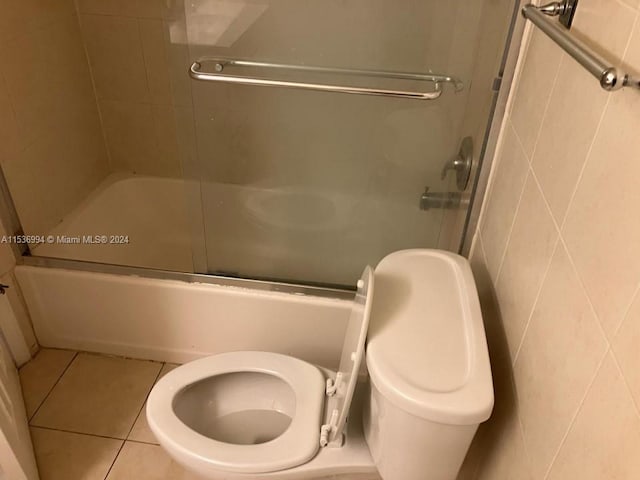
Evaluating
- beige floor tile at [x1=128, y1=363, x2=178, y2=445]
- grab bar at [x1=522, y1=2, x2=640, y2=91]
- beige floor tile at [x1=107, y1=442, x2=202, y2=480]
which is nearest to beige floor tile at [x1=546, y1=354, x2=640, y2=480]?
grab bar at [x1=522, y1=2, x2=640, y2=91]

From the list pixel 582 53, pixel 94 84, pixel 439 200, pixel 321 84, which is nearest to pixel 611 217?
pixel 582 53

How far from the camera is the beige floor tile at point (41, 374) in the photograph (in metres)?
1.65

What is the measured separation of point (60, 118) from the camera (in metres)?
1.88

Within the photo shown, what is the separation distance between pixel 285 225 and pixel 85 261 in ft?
2.16

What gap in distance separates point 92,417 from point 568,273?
143cm

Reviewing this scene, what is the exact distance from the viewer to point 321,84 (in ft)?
5.30

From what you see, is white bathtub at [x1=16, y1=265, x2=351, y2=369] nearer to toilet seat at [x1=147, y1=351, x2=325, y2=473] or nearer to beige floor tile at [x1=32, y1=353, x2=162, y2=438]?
beige floor tile at [x1=32, y1=353, x2=162, y2=438]

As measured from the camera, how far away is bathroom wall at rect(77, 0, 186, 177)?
1883mm

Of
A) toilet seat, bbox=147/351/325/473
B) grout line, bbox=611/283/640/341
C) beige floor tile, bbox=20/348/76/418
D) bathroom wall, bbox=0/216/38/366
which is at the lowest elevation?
beige floor tile, bbox=20/348/76/418

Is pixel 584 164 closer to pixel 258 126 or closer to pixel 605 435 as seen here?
pixel 605 435

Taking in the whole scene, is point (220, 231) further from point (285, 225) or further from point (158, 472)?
point (158, 472)

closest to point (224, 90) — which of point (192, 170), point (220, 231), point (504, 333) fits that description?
point (192, 170)

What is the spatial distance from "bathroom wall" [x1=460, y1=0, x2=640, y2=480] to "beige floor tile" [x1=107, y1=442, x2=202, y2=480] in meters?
0.82

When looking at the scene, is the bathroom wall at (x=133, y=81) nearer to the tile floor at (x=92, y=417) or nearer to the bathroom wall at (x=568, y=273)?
the tile floor at (x=92, y=417)
